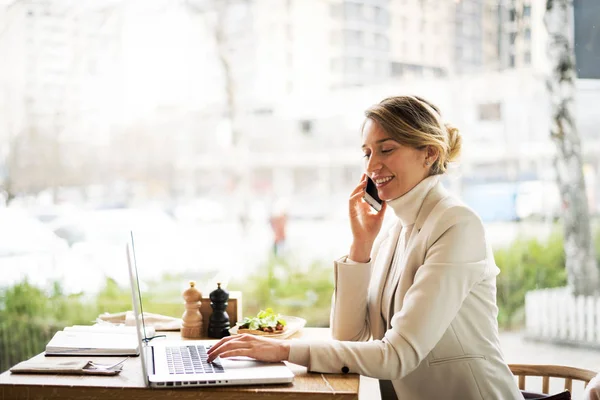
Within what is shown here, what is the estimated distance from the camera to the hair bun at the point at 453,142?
212 centimetres

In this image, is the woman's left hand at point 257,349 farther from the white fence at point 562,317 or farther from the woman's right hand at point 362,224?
the white fence at point 562,317

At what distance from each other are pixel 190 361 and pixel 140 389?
197 millimetres

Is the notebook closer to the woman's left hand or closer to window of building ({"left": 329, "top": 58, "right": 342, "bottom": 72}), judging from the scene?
the woman's left hand

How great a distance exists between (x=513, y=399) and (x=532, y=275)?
2.68 meters

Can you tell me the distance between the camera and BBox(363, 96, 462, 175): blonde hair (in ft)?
6.56

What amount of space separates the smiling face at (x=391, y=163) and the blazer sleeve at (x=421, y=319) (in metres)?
0.23

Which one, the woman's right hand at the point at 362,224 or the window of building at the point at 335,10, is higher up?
the window of building at the point at 335,10

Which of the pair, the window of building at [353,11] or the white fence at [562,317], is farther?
the window of building at [353,11]

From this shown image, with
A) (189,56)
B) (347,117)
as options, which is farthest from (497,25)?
(189,56)

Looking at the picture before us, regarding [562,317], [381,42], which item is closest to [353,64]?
[381,42]

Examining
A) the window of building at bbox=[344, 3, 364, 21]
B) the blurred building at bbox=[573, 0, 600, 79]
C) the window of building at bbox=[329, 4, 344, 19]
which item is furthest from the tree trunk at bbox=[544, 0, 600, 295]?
the window of building at bbox=[329, 4, 344, 19]

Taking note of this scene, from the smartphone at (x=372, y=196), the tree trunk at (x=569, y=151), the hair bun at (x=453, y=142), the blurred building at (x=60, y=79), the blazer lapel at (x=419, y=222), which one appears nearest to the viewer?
the blazer lapel at (x=419, y=222)

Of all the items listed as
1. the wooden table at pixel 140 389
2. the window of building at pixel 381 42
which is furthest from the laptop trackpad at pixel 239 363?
the window of building at pixel 381 42

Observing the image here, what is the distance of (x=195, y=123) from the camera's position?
14.9 ft
